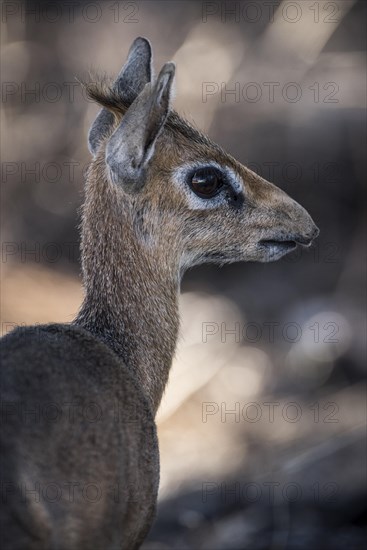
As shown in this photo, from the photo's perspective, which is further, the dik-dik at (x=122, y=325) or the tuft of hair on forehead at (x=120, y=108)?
the tuft of hair on forehead at (x=120, y=108)

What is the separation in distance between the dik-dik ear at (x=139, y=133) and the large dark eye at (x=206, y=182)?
348 millimetres

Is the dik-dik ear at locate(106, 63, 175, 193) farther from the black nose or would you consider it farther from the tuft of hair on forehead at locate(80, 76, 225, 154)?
the black nose

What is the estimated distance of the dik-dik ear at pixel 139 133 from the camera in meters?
5.43

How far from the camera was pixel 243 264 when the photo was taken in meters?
15.3

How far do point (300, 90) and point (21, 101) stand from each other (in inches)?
185

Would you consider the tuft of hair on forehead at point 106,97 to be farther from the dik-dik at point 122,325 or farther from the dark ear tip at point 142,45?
the dark ear tip at point 142,45

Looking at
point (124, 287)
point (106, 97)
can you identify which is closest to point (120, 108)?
point (106, 97)

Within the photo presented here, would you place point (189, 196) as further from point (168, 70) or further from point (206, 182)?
point (168, 70)

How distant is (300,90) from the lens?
1559cm

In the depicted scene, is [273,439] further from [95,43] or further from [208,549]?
Result: [95,43]

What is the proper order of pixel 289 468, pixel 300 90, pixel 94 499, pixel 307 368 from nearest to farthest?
pixel 94 499 < pixel 289 468 < pixel 307 368 < pixel 300 90

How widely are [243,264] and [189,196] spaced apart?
9.35 metres

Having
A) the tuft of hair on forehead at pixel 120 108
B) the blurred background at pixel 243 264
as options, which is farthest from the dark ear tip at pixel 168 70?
the blurred background at pixel 243 264

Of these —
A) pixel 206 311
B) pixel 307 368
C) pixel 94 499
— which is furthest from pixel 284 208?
pixel 206 311
